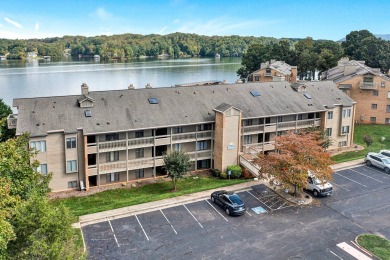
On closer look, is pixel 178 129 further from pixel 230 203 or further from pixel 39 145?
pixel 39 145

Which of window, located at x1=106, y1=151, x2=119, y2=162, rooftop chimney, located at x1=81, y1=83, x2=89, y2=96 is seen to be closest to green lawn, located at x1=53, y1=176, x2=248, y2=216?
window, located at x1=106, y1=151, x2=119, y2=162

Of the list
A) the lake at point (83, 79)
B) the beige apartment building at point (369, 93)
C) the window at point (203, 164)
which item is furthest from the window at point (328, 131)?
the lake at point (83, 79)

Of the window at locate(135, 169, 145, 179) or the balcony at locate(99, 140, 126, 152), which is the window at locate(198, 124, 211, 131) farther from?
the balcony at locate(99, 140, 126, 152)

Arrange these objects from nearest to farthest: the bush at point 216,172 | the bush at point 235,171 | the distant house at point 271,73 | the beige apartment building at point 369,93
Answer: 1. the bush at point 235,171
2. the bush at point 216,172
3. the beige apartment building at point 369,93
4. the distant house at point 271,73

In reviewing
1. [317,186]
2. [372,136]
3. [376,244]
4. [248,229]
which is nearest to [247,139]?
[317,186]

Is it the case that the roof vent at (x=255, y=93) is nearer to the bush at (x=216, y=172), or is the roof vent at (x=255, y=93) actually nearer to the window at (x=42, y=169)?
the bush at (x=216, y=172)

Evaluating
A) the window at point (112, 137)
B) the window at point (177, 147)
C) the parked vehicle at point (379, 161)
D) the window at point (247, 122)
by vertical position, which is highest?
the window at point (247, 122)

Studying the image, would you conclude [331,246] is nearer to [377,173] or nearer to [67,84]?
[377,173]

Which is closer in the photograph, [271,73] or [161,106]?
[161,106]
